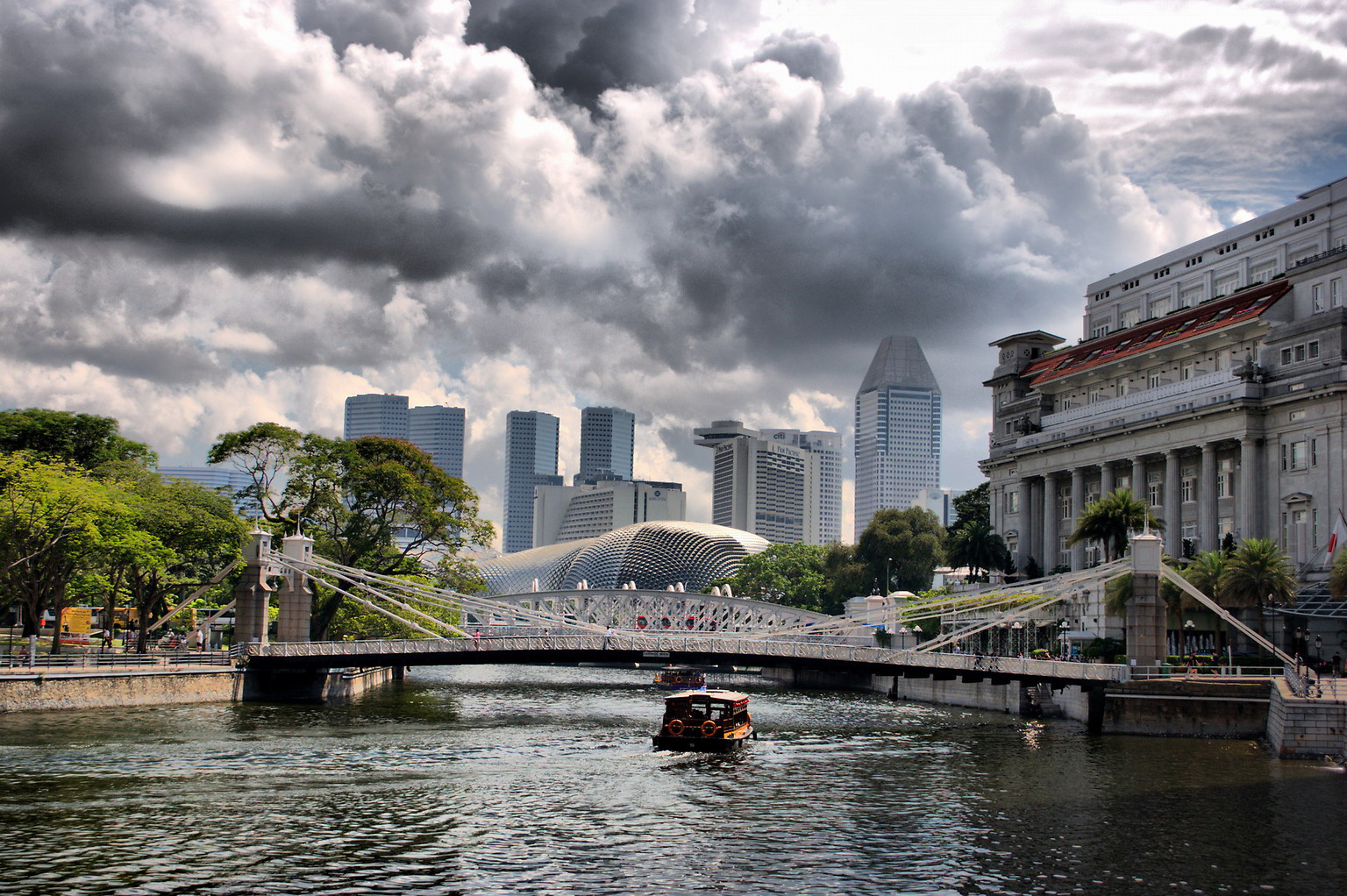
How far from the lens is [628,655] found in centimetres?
7975

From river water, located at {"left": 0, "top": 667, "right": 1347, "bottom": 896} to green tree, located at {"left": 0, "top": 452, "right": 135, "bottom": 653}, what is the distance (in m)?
11.8

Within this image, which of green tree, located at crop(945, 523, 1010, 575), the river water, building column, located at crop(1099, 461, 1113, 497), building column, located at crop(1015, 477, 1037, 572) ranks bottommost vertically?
the river water

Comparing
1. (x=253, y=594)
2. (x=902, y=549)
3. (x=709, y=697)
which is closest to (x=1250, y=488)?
(x=709, y=697)

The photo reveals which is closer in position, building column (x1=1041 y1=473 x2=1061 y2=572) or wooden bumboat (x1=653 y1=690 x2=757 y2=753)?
wooden bumboat (x1=653 y1=690 x2=757 y2=753)

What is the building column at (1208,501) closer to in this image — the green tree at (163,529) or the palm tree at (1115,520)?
the palm tree at (1115,520)

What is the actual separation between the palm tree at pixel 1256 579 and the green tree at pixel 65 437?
7463 centimetres

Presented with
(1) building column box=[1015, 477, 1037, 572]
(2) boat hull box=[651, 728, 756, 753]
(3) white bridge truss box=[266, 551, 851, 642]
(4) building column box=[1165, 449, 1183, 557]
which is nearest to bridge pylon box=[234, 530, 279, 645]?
(3) white bridge truss box=[266, 551, 851, 642]

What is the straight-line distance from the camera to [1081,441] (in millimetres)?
112938

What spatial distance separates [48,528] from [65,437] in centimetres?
2829

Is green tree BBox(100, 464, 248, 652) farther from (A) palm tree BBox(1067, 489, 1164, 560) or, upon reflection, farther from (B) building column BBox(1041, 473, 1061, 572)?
(B) building column BBox(1041, 473, 1061, 572)

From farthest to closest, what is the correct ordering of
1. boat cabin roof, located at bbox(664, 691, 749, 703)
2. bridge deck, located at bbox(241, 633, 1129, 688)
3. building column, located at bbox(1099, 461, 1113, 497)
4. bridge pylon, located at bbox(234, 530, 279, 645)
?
building column, located at bbox(1099, 461, 1113, 497) < bridge pylon, located at bbox(234, 530, 279, 645) < bridge deck, located at bbox(241, 633, 1129, 688) < boat cabin roof, located at bbox(664, 691, 749, 703)

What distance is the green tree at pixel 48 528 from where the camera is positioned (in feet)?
234

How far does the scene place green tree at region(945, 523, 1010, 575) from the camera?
11812cm

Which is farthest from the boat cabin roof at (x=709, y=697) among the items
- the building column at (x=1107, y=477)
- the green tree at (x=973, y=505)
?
the green tree at (x=973, y=505)
